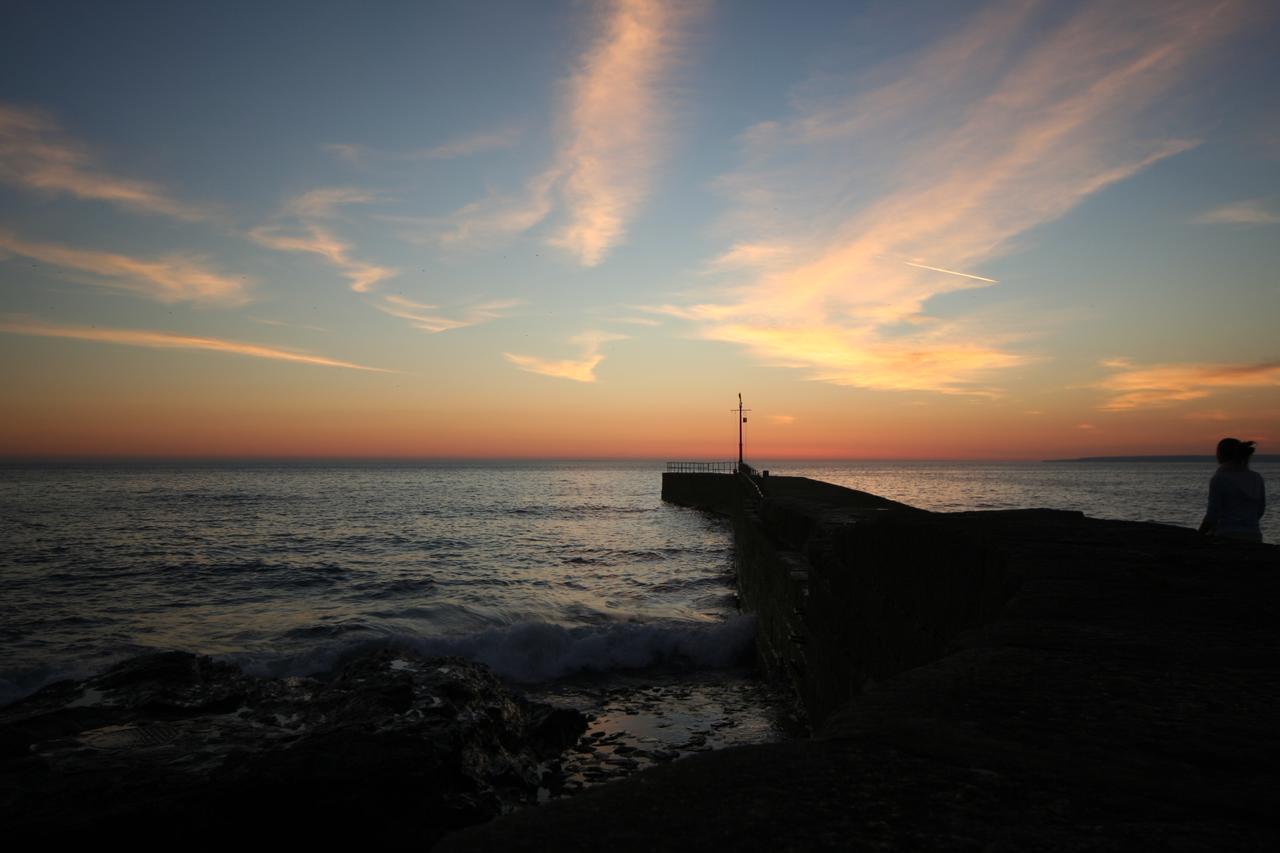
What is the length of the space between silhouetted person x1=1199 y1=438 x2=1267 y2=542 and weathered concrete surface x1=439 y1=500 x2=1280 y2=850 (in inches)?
80.2

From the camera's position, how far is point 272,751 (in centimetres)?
579

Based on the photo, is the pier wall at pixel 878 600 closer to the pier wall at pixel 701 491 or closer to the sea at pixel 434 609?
the sea at pixel 434 609

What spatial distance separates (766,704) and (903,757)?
8.77 metres

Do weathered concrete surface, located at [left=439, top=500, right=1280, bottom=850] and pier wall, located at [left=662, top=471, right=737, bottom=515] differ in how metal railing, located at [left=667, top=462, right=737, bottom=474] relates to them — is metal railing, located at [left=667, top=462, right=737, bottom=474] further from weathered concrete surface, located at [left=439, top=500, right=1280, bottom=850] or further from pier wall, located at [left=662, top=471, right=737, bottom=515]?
weathered concrete surface, located at [left=439, top=500, right=1280, bottom=850]

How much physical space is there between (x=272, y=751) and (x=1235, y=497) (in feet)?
26.2

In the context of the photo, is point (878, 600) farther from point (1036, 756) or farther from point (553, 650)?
point (553, 650)

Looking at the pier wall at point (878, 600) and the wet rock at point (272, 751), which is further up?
the pier wall at point (878, 600)

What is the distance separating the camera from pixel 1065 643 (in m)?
2.85

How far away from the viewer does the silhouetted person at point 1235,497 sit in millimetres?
5395

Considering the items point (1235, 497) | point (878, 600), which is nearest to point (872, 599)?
point (878, 600)

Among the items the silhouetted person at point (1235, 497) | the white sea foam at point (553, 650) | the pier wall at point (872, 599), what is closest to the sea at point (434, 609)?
the white sea foam at point (553, 650)

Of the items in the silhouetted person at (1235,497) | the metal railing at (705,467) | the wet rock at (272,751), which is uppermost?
the silhouetted person at (1235,497)

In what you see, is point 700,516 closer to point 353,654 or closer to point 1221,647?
point 353,654

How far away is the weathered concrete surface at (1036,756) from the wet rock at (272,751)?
4.45 m
